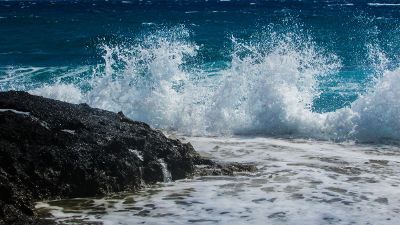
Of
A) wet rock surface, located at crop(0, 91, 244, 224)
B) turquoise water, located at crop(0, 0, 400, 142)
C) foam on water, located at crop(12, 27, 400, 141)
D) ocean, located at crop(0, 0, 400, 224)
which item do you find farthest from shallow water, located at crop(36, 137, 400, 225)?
turquoise water, located at crop(0, 0, 400, 142)

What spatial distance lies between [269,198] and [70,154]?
74.8 inches

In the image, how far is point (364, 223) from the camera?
5.03 meters

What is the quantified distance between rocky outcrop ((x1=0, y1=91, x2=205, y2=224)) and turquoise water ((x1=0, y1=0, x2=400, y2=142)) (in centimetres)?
359

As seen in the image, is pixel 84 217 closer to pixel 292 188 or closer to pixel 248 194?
pixel 248 194

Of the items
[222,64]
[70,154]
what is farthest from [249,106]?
[222,64]

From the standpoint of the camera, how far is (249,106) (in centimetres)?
1113

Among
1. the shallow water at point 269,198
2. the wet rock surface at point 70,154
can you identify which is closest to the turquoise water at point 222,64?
the shallow water at point 269,198

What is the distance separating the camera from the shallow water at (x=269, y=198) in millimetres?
5059

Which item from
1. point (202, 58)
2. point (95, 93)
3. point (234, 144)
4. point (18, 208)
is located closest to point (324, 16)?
point (202, 58)

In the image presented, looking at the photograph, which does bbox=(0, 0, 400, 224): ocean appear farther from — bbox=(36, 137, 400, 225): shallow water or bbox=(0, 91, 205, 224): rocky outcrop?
bbox=(0, 91, 205, 224): rocky outcrop

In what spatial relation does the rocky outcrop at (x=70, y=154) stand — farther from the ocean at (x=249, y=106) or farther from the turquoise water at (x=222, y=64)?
the turquoise water at (x=222, y=64)

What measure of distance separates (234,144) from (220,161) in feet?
4.31

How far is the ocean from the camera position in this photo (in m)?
5.38

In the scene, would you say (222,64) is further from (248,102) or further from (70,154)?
(70,154)
